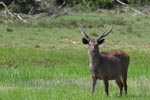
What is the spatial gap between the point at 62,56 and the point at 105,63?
28.0 ft

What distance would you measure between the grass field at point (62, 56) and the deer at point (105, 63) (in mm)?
361

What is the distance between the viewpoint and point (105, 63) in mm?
13750

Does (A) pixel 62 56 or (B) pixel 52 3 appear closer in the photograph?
(A) pixel 62 56

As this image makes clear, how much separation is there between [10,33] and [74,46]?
11.5 ft

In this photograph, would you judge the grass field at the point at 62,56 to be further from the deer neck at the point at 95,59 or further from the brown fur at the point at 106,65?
the deer neck at the point at 95,59

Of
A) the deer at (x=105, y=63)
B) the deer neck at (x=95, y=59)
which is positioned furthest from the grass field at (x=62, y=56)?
the deer neck at (x=95, y=59)

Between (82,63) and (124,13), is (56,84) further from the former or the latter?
(124,13)

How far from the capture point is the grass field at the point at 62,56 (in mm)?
14120

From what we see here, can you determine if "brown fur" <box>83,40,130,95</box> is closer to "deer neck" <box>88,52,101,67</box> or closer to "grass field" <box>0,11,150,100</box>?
"deer neck" <box>88,52,101,67</box>

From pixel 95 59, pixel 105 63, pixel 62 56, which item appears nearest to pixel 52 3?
pixel 62 56

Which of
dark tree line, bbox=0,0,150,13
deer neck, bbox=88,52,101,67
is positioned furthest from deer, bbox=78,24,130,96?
dark tree line, bbox=0,0,150,13

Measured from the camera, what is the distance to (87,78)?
17469 mm

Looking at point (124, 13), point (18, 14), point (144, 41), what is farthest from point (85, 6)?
point (144, 41)

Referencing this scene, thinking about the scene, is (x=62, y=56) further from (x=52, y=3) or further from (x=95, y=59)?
(x=52, y=3)
